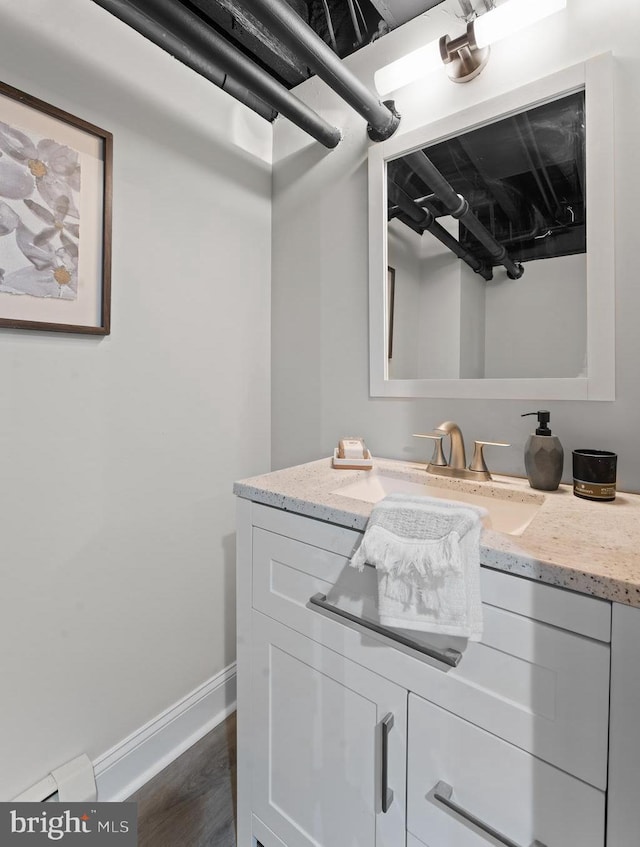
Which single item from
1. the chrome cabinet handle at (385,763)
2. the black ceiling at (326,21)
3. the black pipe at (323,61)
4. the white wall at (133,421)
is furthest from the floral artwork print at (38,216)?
the chrome cabinet handle at (385,763)

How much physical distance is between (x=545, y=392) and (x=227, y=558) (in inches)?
46.6

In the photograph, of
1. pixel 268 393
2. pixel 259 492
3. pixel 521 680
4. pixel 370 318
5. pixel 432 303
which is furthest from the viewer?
pixel 268 393

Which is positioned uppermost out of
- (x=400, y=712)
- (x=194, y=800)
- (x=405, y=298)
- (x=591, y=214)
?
(x=591, y=214)

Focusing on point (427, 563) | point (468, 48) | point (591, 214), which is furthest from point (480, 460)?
point (468, 48)

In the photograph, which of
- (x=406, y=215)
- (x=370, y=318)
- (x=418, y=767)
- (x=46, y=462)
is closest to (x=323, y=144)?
(x=406, y=215)

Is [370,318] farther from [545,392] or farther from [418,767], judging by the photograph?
[418,767]

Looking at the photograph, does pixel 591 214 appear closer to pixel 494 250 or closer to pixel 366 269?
pixel 494 250

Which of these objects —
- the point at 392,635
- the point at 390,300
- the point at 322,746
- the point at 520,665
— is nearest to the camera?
the point at 520,665

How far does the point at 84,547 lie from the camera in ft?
3.60

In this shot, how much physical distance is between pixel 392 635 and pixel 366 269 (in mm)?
1102

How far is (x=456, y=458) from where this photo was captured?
1.12m

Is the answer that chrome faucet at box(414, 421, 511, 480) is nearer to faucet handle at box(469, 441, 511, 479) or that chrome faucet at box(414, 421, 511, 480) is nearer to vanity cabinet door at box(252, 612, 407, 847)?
faucet handle at box(469, 441, 511, 479)

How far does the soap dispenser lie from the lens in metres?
0.96

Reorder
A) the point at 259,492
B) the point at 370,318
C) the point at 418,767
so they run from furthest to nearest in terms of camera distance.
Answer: the point at 370,318 < the point at 259,492 < the point at 418,767
